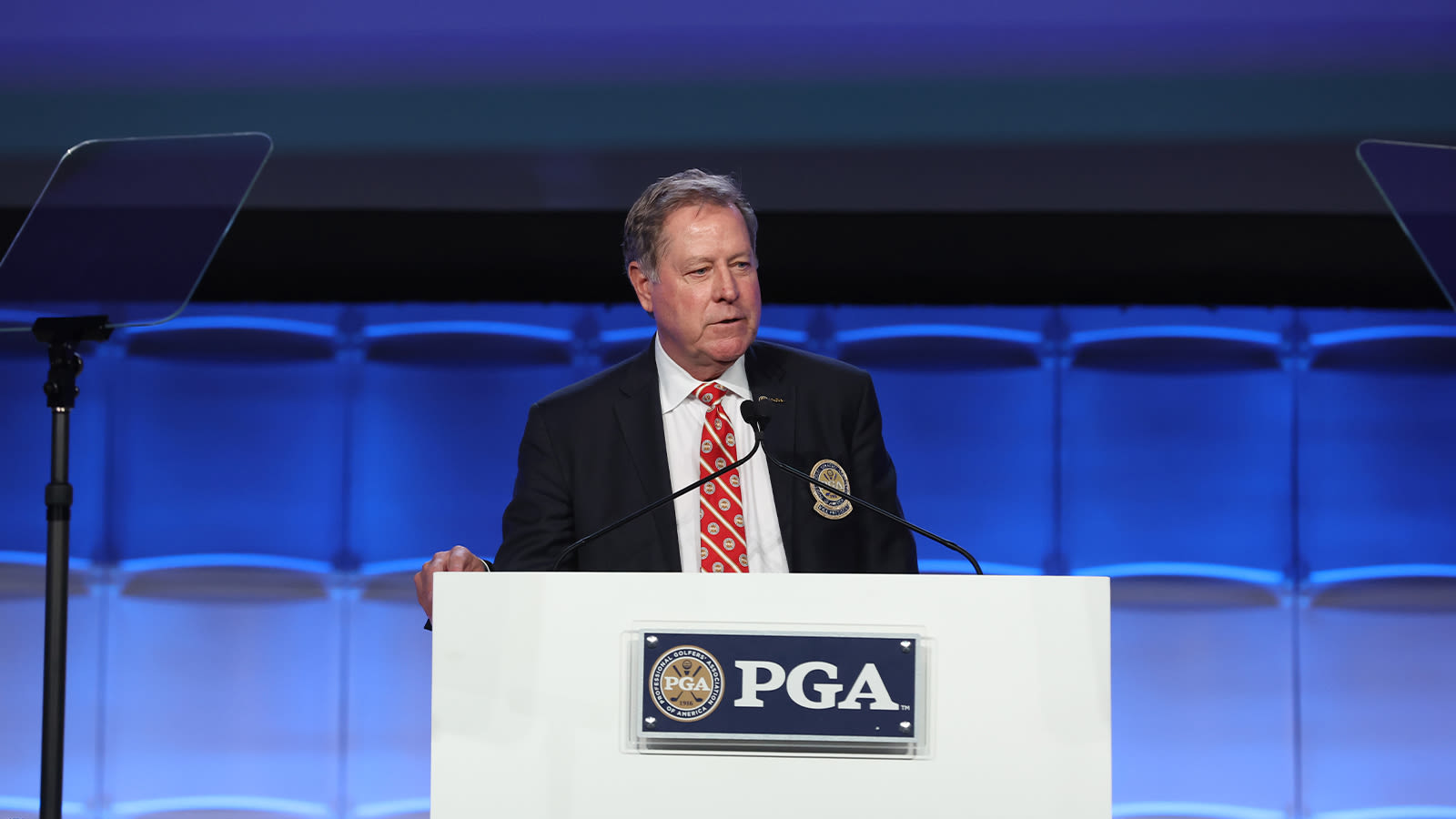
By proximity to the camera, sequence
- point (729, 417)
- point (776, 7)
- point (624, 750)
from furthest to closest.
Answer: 1. point (776, 7)
2. point (729, 417)
3. point (624, 750)

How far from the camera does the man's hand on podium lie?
4.40ft

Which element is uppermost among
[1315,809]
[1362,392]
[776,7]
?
[776,7]

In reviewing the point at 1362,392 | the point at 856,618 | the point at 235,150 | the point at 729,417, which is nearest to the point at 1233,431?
the point at 1362,392

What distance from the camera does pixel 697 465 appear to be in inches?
70.8

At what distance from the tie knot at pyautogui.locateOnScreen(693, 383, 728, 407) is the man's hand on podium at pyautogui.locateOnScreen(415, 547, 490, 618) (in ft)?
1.73

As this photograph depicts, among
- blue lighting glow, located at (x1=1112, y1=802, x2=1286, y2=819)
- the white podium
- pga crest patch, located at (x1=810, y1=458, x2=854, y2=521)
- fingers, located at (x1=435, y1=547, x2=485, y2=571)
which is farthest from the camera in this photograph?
blue lighting glow, located at (x1=1112, y1=802, x2=1286, y2=819)

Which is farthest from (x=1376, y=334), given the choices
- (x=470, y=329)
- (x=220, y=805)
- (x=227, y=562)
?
(x=220, y=805)

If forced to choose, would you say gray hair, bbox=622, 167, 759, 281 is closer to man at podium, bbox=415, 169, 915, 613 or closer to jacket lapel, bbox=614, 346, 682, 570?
man at podium, bbox=415, 169, 915, 613

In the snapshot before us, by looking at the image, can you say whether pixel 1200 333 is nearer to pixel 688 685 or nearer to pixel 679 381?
pixel 679 381

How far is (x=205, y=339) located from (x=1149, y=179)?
8.55 ft

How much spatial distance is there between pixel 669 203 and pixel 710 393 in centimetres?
30

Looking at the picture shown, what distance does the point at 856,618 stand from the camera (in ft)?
3.79

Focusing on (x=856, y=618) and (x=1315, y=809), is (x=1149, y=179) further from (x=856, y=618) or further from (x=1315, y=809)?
(x=856, y=618)

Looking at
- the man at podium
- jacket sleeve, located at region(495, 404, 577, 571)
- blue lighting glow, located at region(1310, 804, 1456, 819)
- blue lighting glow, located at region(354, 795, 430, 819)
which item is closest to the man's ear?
the man at podium
